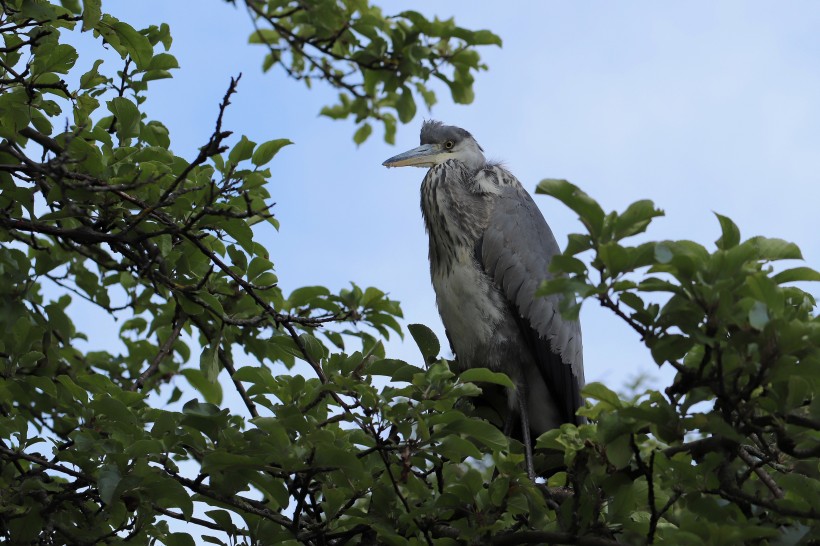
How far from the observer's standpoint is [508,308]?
5.30 meters

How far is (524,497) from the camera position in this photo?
10.5ft

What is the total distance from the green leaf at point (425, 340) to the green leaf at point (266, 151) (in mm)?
809

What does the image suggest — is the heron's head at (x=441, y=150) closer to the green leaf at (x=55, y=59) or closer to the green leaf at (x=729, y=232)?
the green leaf at (x=55, y=59)

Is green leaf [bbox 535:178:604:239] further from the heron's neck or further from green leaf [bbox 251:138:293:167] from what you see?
the heron's neck

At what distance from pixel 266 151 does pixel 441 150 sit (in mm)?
2792

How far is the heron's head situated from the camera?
20.5ft

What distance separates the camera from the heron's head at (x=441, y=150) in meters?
6.24

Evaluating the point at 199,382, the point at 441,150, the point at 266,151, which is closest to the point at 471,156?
the point at 441,150

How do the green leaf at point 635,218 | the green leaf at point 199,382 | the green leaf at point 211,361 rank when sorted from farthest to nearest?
the green leaf at point 199,382
the green leaf at point 211,361
the green leaf at point 635,218

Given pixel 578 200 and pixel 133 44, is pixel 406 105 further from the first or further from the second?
pixel 578 200

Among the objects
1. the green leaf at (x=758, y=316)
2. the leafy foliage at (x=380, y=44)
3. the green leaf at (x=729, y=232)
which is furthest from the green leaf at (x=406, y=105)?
the green leaf at (x=758, y=316)

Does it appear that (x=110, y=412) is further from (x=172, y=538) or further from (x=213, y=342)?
(x=213, y=342)

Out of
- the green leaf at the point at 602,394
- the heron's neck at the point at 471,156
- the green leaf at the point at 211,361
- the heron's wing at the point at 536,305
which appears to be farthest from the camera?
the heron's neck at the point at 471,156

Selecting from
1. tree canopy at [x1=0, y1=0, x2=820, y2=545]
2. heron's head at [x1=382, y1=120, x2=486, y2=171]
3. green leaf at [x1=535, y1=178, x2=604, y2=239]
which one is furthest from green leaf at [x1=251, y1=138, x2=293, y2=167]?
heron's head at [x1=382, y1=120, x2=486, y2=171]
